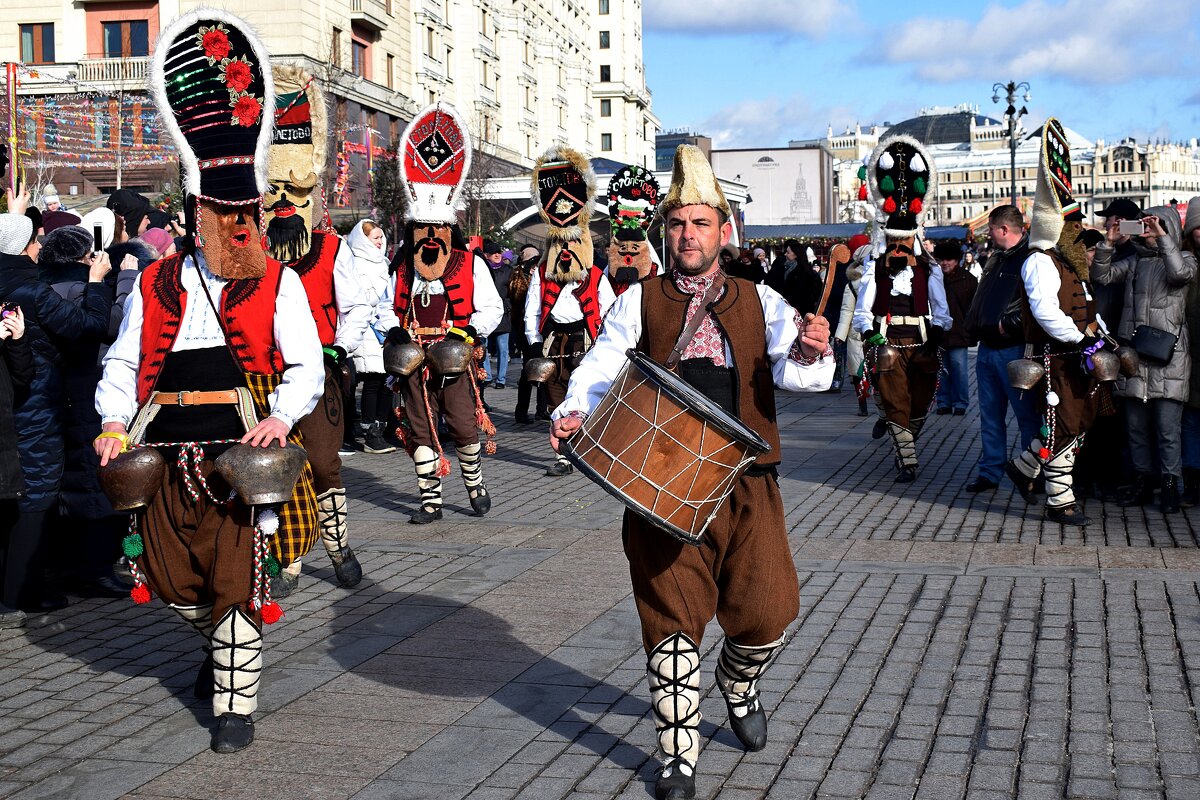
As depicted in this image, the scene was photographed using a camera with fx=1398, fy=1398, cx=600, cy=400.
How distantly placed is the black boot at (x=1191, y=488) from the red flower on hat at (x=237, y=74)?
7088mm

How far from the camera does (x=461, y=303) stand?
9.42 metres

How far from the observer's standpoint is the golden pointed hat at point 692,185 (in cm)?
471

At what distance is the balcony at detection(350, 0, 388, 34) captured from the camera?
4525 centimetres

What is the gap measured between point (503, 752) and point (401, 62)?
48.1 metres

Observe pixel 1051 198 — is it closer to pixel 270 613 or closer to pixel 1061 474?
pixel 1061 474

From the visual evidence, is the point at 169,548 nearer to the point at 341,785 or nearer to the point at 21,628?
the point at 341,785

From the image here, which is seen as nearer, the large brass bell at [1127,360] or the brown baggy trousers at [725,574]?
the brown baggy trousers at [725,574]

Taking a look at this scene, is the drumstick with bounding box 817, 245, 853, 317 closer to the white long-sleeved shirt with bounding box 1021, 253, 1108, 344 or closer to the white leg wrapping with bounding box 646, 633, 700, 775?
the white leg wrapping with bounding box 646, 633, 700, 775

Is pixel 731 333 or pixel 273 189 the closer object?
pixel 731 333

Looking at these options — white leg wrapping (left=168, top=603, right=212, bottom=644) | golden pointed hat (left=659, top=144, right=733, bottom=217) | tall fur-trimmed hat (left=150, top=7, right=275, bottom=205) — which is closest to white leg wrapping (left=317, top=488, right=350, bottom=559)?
white leg wrapping (left=168, top=603, right=212, bottom=644)

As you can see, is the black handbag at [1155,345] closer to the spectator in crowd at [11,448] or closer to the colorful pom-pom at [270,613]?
the colorful pom-pom at [270,613]

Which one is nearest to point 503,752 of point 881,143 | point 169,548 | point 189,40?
point 169,548

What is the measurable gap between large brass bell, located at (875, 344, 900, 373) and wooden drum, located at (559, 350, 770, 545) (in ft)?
22.6

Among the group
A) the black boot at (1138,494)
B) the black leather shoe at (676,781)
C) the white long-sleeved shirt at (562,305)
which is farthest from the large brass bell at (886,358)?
the black leather shoe at (676,781)
